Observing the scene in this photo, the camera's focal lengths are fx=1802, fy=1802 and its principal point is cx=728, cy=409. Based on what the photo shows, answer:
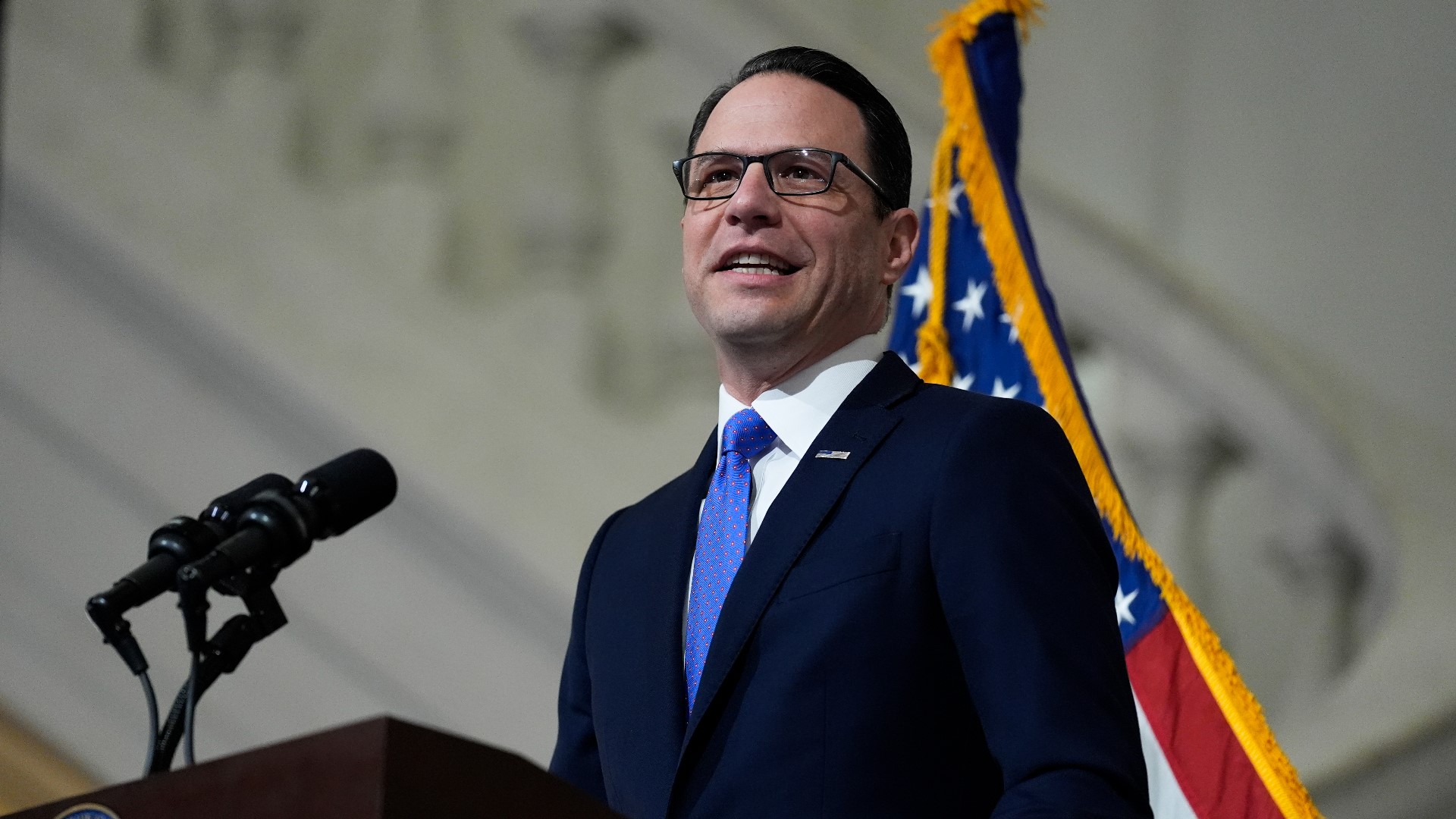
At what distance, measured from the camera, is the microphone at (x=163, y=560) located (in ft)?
4.49

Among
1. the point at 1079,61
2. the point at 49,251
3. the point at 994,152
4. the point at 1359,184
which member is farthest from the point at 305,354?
the point at 1359,184

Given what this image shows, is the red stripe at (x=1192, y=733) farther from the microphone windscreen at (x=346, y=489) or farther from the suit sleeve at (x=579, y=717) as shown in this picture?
the microphone windscreen at (x=346, y=489)

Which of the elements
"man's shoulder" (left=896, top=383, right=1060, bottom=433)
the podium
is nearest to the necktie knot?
"man's shoulder" (left=896, top=383, right=1060, bottom=433)

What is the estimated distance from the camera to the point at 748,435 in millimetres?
1613

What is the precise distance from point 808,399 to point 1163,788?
2.82 feet

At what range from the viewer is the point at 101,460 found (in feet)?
11.0

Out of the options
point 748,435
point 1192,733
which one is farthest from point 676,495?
point 1192,733

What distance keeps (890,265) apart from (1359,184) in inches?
91.8

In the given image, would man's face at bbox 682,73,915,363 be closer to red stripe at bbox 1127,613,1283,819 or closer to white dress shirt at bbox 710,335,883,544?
white dress shirt at bbox 710,335,883,544

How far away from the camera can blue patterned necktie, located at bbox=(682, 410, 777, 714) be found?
A: 1.54 meters

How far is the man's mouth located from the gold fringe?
0.79 m

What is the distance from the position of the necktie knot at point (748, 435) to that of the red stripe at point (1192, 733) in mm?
771

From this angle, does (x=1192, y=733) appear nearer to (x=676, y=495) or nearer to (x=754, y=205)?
(x=676, y=495)

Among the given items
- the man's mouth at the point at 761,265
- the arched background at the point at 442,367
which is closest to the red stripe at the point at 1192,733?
the man's mouth at the point at 761,265
